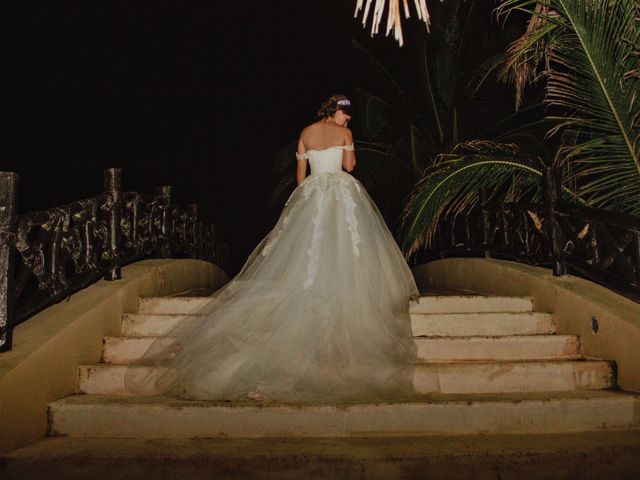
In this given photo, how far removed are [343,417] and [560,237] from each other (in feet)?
10.6

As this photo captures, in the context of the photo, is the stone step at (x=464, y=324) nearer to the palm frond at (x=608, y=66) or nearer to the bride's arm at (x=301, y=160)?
the palm frond at (x=608, y=66)

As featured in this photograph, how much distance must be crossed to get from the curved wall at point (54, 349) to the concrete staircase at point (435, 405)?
0.49ft

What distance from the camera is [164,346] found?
5.35 metres

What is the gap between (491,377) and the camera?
507 cm

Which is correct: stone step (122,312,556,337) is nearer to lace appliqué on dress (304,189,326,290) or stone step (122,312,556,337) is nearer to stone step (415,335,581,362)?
stone step (415,335,581,362)

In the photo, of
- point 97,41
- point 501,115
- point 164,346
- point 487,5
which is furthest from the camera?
point 97,41

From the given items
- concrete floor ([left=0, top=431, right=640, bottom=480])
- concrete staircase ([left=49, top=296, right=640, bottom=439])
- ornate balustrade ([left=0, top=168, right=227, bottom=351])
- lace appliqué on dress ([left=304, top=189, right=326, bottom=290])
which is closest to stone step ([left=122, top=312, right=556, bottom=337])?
concrete staircase ([left=49, top=296, right=640, bottom=439])

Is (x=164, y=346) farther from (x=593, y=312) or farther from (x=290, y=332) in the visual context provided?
(x=593, y=312)

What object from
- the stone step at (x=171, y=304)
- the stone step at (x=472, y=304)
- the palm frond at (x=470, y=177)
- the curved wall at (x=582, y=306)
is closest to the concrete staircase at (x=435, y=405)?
the curved wall at (x=582, y=306)

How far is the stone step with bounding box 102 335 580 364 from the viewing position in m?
5.50

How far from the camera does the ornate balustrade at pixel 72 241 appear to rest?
4668 mm

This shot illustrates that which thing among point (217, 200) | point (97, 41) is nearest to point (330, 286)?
point (97, 41)

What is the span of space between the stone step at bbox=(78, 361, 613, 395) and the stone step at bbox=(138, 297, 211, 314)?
132 cm

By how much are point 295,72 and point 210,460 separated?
863 inches
